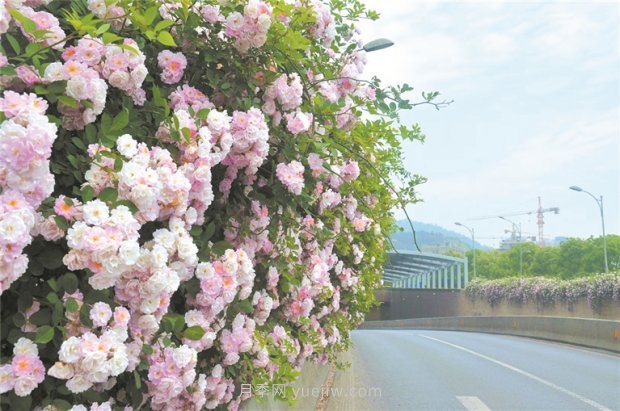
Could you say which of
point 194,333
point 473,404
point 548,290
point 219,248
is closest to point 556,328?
point 473,404

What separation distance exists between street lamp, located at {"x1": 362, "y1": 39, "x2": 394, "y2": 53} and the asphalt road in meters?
4.95

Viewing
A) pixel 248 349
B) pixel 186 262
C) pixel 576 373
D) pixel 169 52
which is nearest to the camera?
pixel 186 262

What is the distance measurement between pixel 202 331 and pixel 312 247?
262 cm

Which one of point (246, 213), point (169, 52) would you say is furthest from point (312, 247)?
point (169, 52)

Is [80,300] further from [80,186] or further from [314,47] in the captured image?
[314,47]

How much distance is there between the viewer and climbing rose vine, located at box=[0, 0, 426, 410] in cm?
224

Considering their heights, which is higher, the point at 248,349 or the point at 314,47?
the point at 314,47

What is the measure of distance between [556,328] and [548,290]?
1643cm

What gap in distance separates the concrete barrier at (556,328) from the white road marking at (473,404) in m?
10.4

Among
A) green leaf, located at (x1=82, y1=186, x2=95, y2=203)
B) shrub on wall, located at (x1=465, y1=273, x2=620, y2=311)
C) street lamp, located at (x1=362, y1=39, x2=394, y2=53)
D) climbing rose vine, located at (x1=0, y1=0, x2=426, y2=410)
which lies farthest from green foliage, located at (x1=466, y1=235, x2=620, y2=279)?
green leaf, located at (x1=82, y1=186, x2=95, y2=203)

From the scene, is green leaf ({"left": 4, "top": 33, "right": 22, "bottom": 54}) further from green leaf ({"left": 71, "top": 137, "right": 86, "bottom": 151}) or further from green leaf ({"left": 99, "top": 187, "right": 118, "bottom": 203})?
green leaf ({"left": 99, "top": 187, "right": 118, "bottom": 203})

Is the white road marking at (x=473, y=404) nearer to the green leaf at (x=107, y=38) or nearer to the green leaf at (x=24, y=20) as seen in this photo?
the green leaf at (x=107, y=38)

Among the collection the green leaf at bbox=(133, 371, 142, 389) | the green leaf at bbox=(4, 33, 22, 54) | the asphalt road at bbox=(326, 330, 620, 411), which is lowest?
the asphalt road at bbox=(326, 330, 620, 411)

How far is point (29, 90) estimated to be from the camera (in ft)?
8.28
